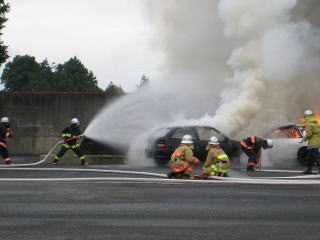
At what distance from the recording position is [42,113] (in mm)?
24281

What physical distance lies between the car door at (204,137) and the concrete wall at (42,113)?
7254mm

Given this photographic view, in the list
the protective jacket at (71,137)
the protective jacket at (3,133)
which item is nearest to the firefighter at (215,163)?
the protective jacket at (71,137)

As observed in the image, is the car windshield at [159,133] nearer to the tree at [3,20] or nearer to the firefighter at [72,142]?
the firefighter at [72,142]

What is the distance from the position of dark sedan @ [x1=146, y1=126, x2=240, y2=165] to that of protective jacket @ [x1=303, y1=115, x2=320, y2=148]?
3.93 meters

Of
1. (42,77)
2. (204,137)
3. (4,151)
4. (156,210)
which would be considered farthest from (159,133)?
(42,77)

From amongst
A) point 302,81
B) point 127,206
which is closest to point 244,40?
point 302,81

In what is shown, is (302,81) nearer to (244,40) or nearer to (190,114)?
(244,40)

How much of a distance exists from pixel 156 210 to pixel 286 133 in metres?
11.0

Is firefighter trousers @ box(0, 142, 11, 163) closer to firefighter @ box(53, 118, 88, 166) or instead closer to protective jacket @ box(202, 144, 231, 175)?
firefighter @ box(53, 118, 88, 166)

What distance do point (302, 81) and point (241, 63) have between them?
9.27 ft

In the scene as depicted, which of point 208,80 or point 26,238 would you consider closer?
point 26,238

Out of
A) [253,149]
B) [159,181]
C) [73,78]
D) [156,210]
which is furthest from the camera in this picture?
[73,78]

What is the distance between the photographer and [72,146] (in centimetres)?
1723

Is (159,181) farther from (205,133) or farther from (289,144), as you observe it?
(289,144)
